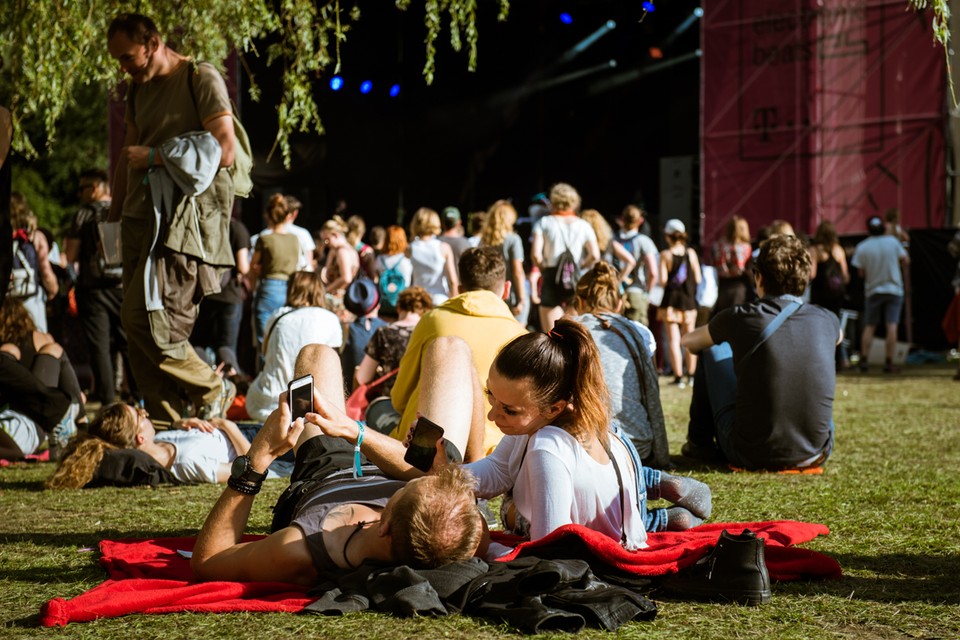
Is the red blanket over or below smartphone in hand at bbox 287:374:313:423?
below

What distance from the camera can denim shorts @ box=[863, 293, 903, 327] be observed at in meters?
13.1

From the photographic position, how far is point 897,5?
1627 centimetres

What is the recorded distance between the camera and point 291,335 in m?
6.93

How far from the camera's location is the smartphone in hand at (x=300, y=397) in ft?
10.2

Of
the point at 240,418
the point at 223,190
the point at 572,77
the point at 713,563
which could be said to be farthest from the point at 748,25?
the point at 713,563

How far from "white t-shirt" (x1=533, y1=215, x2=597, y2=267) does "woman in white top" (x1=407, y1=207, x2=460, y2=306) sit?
0.92 m

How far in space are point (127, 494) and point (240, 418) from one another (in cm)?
290

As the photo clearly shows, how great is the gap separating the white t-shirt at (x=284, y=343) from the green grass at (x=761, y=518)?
1.32 metres

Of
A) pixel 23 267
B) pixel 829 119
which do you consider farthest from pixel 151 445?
pixel 829 119

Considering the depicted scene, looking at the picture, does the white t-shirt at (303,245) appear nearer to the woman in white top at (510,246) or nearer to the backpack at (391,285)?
the backpack at (391,285)

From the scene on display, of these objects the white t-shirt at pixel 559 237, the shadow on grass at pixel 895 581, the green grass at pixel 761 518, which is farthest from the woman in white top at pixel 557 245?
the shadow on grass at pixel 895 581

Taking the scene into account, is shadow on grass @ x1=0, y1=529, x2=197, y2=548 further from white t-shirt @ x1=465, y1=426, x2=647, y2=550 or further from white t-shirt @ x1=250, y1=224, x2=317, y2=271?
white t-shirt @ x1=250, y1=224, x2=317, y2=271

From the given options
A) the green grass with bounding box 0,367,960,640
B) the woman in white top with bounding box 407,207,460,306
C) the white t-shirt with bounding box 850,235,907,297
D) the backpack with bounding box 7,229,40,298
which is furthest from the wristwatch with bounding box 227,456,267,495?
the white t-shirt with bounding box 850,235,907,297

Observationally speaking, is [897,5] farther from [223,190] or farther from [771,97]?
[223,190]
